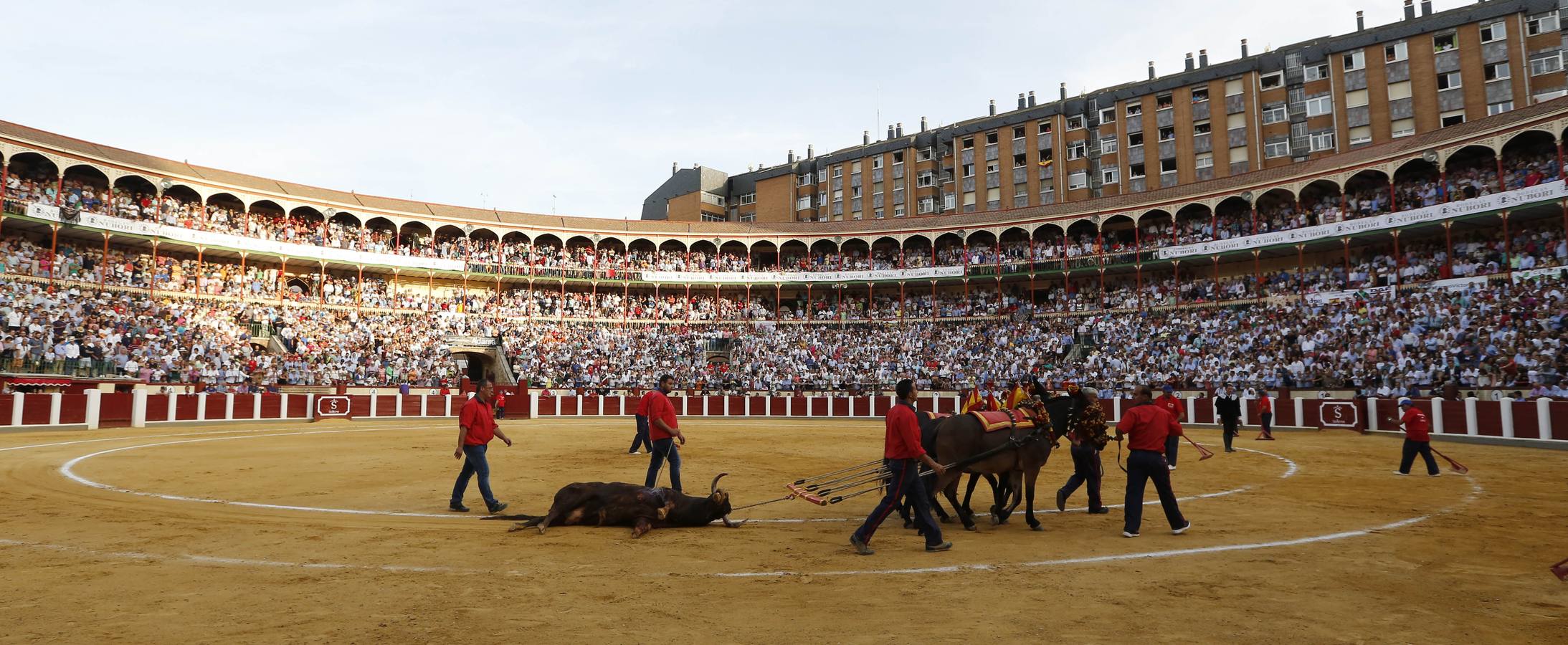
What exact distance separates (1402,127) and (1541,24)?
6901 millimetres

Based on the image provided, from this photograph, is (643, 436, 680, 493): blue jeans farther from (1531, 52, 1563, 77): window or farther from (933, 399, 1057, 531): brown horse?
(1531, 52, 1563, 77): window

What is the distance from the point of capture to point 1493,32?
132 ft

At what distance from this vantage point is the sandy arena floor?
4441 mm

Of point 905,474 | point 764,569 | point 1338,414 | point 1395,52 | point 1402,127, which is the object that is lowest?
point 764,569

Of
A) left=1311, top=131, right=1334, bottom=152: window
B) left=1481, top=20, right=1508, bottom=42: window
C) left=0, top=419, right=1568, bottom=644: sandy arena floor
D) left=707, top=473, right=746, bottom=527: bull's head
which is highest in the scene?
left=1481, top=20, right=1508, bottom=42: window

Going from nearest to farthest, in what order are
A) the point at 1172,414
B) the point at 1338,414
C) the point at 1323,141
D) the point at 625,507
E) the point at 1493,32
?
the point at 625,507, the point at 1172,414, the point at 1338,414, the point at 1493,32, the point at 1323,141

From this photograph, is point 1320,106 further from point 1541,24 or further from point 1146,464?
point 1146,464

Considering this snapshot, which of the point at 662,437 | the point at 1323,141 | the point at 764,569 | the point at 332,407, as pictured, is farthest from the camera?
the point at 1323,141

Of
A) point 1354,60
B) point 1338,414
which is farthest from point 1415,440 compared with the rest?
point 1354,60

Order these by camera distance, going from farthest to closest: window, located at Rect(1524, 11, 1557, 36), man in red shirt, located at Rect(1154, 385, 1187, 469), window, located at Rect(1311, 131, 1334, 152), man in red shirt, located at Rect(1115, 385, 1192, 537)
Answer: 1. window, located at Rect(1311, 131, 1334, 152)
2. window, located at Rect(1524, 11, 1557, 36)
3. man in red shirt, located at Rect(1154, 385, 1187, 469)
4. man in red shirt, located at Rect(1115, 385, 1192, 537)

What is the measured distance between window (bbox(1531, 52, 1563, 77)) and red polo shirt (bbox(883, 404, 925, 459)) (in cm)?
5009

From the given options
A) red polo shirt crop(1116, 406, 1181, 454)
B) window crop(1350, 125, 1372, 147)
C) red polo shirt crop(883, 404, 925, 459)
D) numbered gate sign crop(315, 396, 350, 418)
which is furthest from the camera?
window crop(1350, 125, 1372, 147)

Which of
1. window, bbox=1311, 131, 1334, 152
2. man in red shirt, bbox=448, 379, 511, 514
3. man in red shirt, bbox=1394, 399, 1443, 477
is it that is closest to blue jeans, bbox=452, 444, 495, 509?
man in red shirt, bbox=448, 379, 511, 514

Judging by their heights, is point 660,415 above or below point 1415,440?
above
